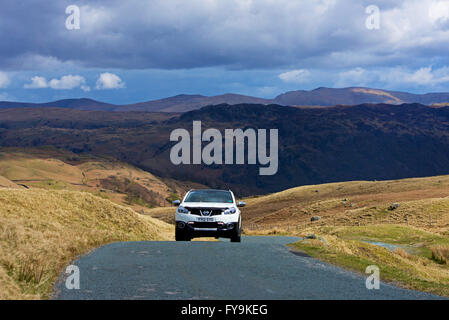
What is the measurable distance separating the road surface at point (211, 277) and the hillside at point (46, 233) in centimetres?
62

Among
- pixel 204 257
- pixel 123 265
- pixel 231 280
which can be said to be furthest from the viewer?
pixel 204 257

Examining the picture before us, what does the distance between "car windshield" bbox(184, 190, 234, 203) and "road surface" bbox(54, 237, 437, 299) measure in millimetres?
2795

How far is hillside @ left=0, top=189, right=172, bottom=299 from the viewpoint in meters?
11.9

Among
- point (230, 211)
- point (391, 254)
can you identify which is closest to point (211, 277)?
point (230, 211)

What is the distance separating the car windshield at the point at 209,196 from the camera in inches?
813

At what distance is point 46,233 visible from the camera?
770 inches

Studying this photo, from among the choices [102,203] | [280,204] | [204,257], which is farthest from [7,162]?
[204,257]

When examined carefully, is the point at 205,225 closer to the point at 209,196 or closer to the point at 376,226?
the point at 209,196

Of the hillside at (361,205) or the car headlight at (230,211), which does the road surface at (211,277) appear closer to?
the car headlight at (230,211)

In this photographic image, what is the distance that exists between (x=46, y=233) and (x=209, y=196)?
594cm

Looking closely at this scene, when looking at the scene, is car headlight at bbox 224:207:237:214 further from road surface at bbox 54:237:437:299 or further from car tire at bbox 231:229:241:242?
road surface at bbox 54:237:437:299
